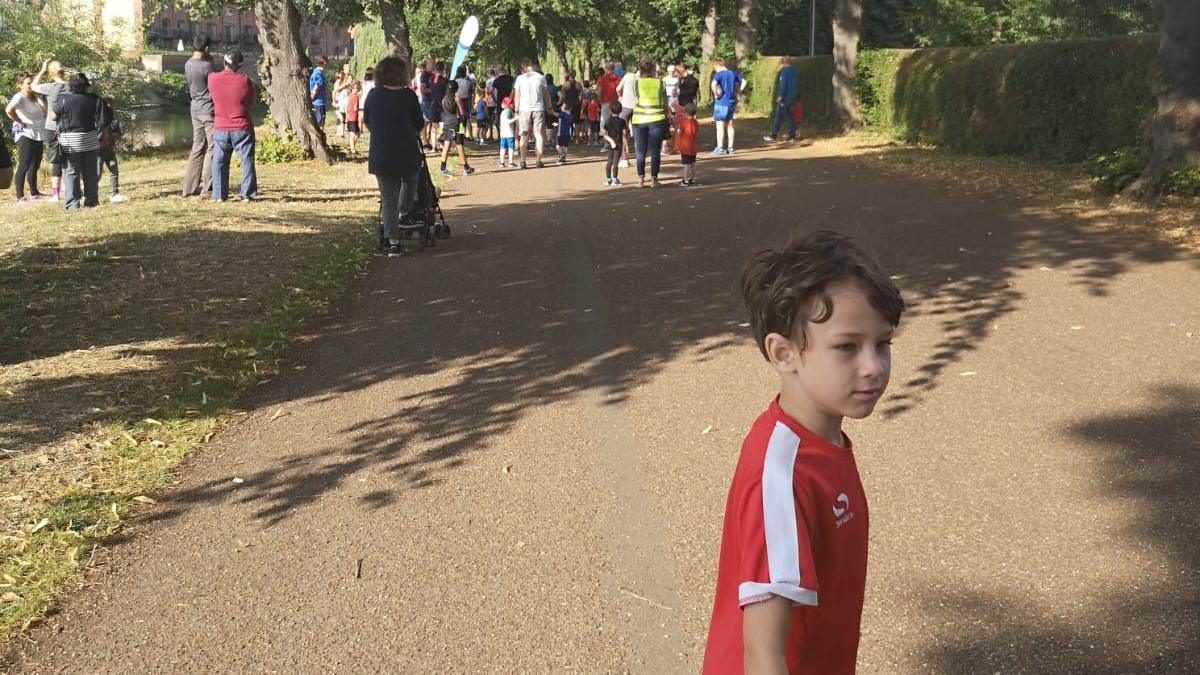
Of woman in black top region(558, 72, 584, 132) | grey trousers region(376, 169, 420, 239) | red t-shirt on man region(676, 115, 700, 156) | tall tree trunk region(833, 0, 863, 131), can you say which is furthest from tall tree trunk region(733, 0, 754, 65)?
grey trousers region(376, 169, 420, 239)

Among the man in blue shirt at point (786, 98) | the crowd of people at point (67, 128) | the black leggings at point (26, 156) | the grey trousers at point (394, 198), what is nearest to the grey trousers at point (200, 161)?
the crowd of people at point (67, 128)

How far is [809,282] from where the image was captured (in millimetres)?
1996

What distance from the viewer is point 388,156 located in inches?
464

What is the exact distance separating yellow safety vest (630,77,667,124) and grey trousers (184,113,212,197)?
560cm

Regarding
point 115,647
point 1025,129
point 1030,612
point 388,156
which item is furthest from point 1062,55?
point 115,647

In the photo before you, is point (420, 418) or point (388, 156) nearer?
point (420, 418)

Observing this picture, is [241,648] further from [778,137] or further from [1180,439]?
[778,137]

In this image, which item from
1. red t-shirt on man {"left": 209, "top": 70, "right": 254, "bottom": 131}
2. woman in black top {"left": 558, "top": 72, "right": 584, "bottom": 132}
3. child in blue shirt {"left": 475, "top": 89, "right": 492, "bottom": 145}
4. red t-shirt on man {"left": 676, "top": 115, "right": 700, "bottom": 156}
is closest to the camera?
red t-shirt on man {"left": 209, "top": 70, "right": 254, "bottom": 131}

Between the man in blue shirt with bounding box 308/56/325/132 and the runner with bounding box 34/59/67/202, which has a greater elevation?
the man in blue shirt with bounding box 308/56/325/132

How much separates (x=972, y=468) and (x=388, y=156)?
24.8ft

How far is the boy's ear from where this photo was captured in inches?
80.8

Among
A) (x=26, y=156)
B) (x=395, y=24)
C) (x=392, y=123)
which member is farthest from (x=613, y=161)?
(x=395, y=24)

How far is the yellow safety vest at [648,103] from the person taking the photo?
16.8 metres

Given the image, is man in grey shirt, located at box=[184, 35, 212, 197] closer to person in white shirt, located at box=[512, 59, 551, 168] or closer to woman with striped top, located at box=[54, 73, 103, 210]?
woman with striped top, located at box=[54, 73, 103, 210]
